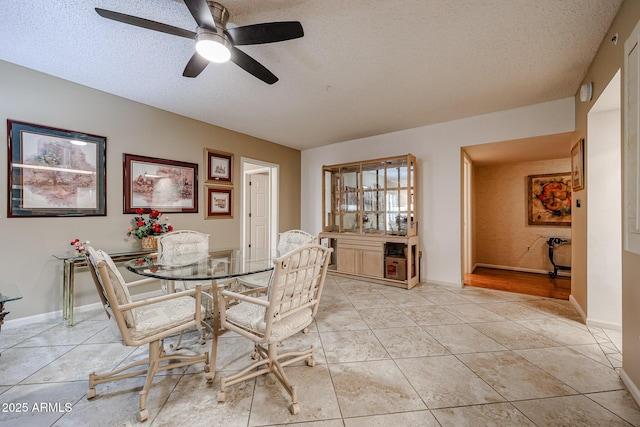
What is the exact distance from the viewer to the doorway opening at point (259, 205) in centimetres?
521

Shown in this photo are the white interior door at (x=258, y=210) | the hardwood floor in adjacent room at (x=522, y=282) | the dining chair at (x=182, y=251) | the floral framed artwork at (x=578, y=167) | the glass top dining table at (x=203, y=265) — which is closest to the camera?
the glass top dining table at (x=203, y=265)

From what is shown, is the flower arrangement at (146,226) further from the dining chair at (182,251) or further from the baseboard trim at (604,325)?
the baseboard trim at (604,325)

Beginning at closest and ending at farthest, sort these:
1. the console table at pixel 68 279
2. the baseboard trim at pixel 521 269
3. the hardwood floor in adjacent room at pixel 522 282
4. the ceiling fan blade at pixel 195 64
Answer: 1. the ceiling fan blade at pixel 195 64
2. the console table at pixel 68 279
3. the hardwood floor in adjacent room at pixel 522 282
4. the baseboard trim at pixel 521 269

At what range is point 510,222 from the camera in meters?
5.33

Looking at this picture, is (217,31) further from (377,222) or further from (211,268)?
(377,222)

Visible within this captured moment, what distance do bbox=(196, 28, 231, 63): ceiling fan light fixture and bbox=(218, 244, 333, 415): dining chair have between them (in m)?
1.51

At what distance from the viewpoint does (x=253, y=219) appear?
5.70 m

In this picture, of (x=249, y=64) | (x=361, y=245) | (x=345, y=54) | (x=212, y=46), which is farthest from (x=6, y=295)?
(x=361, y=245)

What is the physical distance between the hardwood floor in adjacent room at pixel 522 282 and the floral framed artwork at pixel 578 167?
1562 millimetres

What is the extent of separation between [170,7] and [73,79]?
6.15ft

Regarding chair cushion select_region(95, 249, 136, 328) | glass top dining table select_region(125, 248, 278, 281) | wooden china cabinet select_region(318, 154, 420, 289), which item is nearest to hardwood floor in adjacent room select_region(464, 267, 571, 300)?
wooden china cabinet select_region(318, 154, 420, 289)

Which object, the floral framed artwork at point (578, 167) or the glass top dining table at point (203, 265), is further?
the floral framed artwork at point (578, 167)

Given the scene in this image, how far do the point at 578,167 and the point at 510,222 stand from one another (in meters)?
2.84

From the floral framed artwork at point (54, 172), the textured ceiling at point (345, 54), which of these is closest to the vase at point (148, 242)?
the floral framed artwork at point (54, 172)
